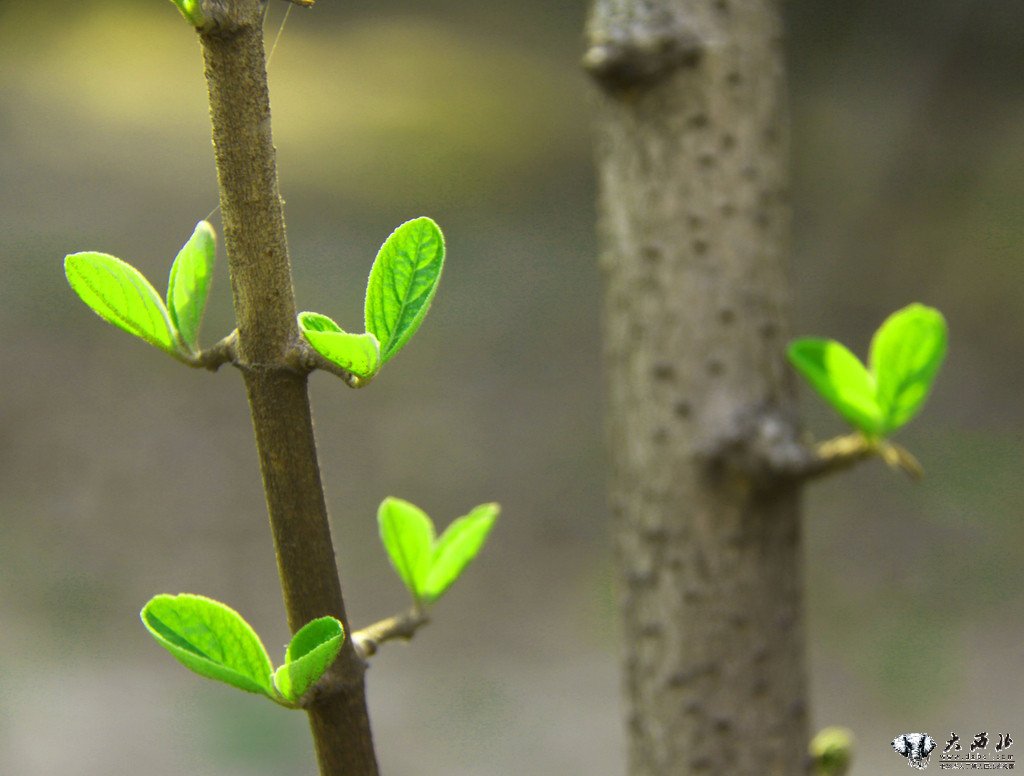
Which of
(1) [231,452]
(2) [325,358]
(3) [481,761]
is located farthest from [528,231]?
(2) [325,358]

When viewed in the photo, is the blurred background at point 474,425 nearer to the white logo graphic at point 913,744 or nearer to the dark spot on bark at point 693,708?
the dark spot on bark at point 693,708

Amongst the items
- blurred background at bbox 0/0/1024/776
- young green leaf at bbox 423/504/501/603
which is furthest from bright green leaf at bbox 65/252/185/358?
blurred background at bbox 0/0/1024/776

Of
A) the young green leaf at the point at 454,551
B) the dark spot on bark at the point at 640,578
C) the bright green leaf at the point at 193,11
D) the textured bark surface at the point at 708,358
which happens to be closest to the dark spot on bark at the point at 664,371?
the textured bark surface at the point at 708,358

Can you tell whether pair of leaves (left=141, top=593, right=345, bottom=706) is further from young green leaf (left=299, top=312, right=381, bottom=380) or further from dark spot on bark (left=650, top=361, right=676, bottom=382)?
dark spot on bark (left=650, top=361, right=676, bottom=382)

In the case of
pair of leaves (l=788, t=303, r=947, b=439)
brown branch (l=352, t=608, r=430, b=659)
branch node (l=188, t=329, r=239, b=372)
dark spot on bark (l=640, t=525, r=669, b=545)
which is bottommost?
dark spot on bark (l=640, t=525, r=669, b=545)

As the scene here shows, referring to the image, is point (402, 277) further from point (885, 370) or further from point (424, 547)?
point (885, 370)
